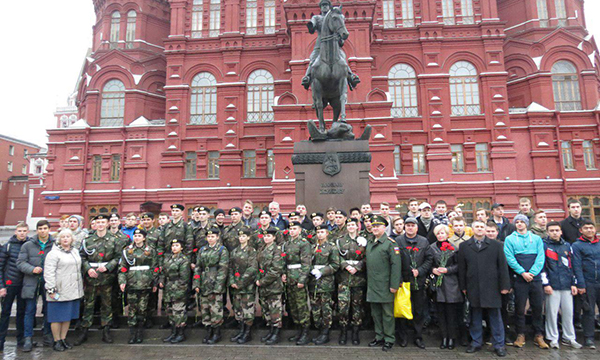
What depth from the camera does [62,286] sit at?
18.9ft

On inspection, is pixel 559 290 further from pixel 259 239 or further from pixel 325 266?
pixel 259 239

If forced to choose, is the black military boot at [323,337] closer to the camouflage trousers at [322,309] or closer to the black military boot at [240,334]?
the camouflage trousers at [322,309]

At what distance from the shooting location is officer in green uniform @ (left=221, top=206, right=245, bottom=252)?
669 centimetres

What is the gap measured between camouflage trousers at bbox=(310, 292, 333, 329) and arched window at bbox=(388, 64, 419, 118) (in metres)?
17.8

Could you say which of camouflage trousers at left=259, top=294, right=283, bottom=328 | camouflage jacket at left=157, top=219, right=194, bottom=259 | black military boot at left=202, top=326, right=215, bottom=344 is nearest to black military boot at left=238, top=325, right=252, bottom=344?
camouflage trousers at left=259, top=294, right=283, bottom=328

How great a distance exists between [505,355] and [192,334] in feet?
16.3

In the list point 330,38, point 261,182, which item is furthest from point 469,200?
point 330,38

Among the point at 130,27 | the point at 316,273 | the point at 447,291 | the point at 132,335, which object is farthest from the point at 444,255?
the point at 130,27

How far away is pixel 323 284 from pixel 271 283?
844mm

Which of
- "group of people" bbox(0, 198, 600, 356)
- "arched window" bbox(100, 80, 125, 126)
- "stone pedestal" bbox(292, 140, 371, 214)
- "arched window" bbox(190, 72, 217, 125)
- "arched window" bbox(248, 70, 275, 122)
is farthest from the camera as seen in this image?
"arched window" bbox(100, 80, 125, 126)

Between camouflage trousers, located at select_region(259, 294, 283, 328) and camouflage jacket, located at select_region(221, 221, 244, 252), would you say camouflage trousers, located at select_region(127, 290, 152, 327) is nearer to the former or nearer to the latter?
camouflage jacket, located at select_region(221, 221, 244, 252)

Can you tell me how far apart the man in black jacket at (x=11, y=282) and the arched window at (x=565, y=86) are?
26.0m

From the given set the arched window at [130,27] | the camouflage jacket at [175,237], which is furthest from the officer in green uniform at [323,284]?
the arched window at [130,27]

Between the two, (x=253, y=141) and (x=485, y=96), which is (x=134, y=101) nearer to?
(x=253, y=141)
